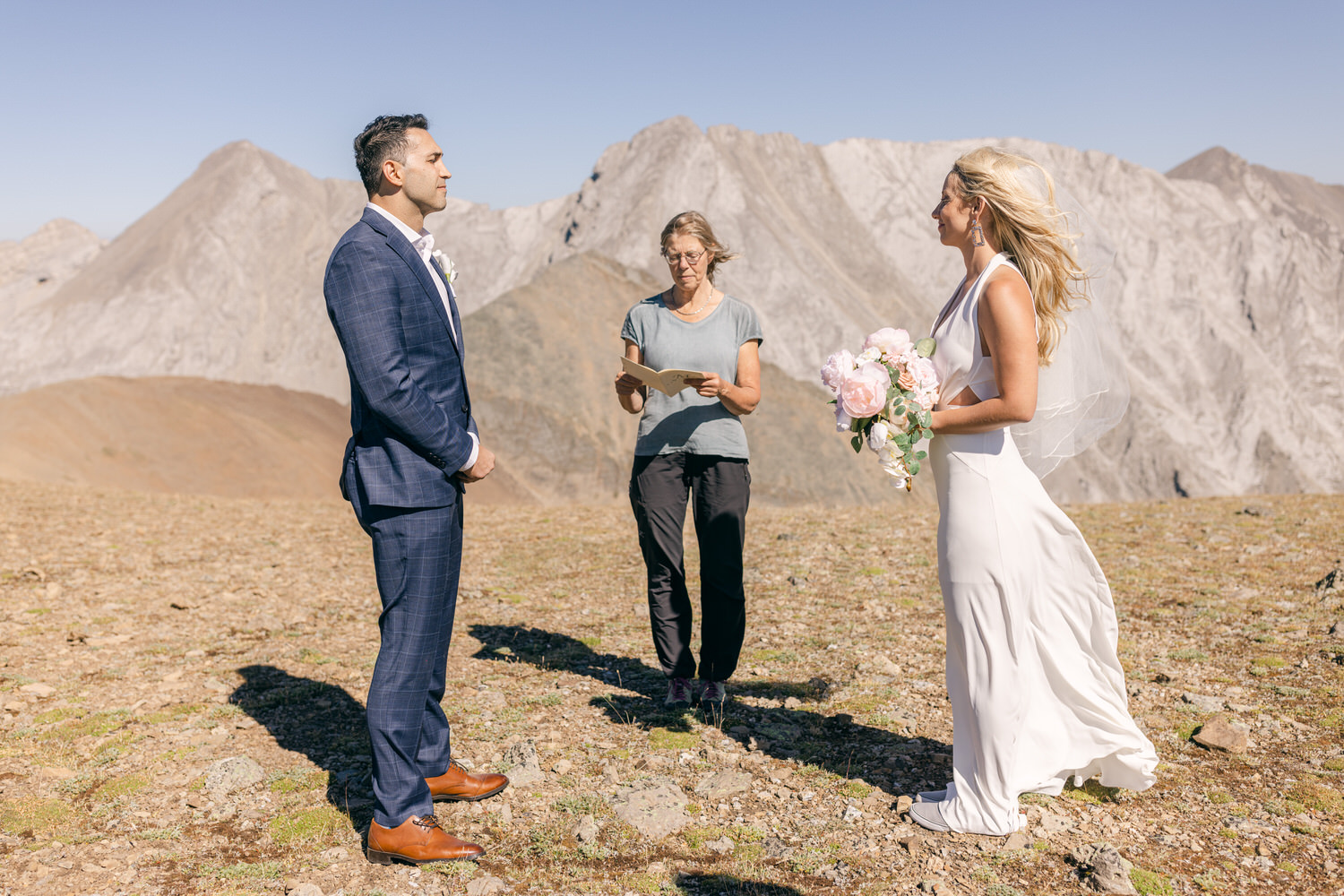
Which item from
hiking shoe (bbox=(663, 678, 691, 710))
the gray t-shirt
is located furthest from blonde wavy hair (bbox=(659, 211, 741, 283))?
hiking shoe (bbox=(663, 678, 691, 710))

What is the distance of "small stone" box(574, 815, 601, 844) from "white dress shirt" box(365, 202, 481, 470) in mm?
1459

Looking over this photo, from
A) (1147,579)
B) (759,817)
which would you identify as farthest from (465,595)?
(1147,579)

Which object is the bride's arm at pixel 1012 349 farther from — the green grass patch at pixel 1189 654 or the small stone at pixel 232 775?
the small stone at pixel 232 775

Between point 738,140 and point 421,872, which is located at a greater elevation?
point 738,140

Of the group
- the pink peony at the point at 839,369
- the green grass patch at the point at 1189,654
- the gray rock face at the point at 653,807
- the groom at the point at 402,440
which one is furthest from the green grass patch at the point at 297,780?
the green grass patch at the point at 1189,654

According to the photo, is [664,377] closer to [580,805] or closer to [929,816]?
[580,805]

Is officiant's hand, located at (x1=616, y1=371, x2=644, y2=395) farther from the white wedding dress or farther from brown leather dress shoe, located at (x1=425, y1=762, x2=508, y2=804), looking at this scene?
brown leather dress shoe, located at (x1=425, y1=762, x2=508, y2=804)

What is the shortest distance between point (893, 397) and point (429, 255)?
1777mm

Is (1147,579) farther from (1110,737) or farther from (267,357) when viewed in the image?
(267,357)

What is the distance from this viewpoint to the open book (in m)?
3.97

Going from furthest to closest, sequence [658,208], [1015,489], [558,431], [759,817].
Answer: [658,208]
[558,431]
[759,817]
[1015,489]

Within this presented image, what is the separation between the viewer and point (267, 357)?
5269 cm

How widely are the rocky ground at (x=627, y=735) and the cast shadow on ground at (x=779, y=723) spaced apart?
0.07 ft

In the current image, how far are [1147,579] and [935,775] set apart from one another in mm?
4094
